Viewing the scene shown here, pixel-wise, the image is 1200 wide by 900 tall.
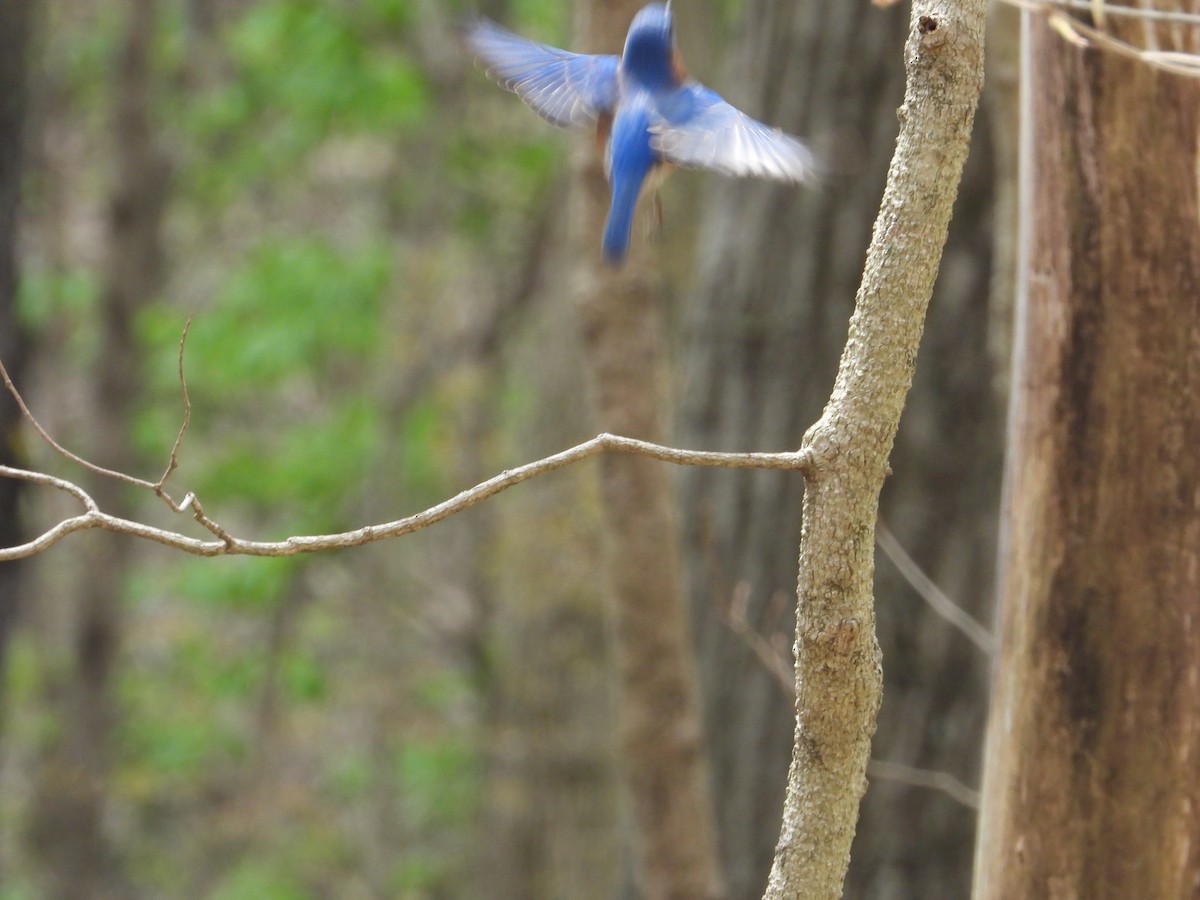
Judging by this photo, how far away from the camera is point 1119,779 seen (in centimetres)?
168

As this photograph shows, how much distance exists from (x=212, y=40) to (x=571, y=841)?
20.3 ft

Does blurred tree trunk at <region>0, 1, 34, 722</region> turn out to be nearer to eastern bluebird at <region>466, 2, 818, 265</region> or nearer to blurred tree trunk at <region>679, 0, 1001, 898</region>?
blurred tree trunk at <region>679, 0, 1001, 898</region>

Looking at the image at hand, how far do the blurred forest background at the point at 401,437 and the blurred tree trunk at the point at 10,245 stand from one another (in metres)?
0.02

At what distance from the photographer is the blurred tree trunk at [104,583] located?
7.23 meters

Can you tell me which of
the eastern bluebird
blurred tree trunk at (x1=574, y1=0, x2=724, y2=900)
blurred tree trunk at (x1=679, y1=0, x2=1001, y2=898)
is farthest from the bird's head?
blurred tree trunk at (x1=679, y1=0, x2=1001, y2=898)

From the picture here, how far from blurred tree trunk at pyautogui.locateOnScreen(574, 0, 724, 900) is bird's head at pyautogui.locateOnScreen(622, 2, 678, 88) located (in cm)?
134

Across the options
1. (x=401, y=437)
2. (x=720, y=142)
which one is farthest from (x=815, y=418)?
(x=401, y=437)

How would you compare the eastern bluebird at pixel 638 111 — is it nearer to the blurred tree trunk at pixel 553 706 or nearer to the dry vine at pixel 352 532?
the dry vine at pixel 352 532

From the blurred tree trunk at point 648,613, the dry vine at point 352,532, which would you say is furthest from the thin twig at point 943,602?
the dry vine at point 352,532

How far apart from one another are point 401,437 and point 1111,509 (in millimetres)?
5957

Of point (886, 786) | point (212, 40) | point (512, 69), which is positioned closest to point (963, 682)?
point (886, 786)

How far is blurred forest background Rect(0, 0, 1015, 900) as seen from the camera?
374cm

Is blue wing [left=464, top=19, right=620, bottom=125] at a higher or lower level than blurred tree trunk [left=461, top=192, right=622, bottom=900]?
higher

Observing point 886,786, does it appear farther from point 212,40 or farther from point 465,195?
point 212,40
